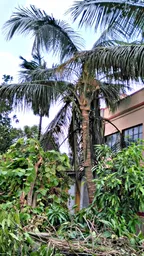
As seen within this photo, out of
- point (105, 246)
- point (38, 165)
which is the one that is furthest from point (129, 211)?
point (38, 165)

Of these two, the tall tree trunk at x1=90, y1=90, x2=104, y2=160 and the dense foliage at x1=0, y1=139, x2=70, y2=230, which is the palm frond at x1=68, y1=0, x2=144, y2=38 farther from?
the dense foliage at x1=0, y1=139, x2=70, y2=230

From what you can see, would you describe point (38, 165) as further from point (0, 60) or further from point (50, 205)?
point (0, 60)

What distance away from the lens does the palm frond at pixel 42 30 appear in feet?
32.7

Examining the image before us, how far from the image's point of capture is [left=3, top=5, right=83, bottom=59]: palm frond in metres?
9.97

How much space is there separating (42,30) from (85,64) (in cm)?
255

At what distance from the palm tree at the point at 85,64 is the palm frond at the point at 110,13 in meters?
0.58

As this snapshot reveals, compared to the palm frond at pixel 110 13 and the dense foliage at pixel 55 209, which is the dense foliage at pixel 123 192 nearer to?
the dense foliage at pixel 55 209

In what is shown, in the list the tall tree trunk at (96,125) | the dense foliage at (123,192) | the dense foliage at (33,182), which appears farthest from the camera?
the tall tree trunk at (96,125)

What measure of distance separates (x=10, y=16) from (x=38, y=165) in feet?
21.2

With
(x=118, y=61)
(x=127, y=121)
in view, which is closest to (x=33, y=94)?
(x=118, y=61)

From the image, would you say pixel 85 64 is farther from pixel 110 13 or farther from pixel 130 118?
pixel 130 118

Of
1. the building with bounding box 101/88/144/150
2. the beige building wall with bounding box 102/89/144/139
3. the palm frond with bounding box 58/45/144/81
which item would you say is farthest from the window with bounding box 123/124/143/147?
the palm frond with bounding box 58/45/144/81

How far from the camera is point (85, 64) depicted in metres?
8.45


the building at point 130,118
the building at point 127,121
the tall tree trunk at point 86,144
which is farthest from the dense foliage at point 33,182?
the building at point 130,118
